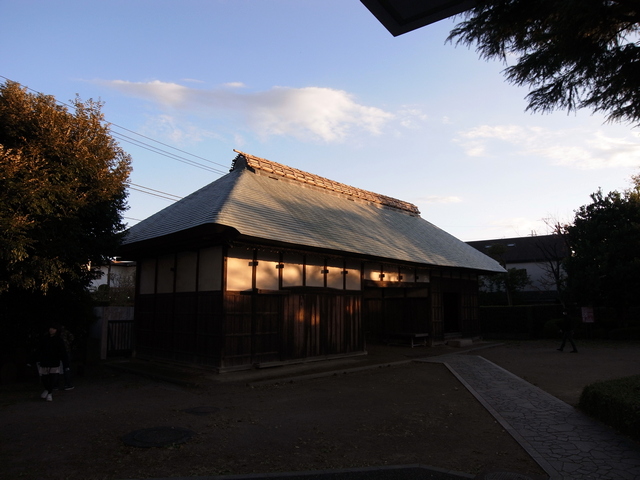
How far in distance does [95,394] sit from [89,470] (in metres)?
5.26

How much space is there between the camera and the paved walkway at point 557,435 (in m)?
5.00

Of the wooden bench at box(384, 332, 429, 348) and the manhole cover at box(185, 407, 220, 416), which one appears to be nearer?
the manhole cover at box(185, 407, 220, 416)

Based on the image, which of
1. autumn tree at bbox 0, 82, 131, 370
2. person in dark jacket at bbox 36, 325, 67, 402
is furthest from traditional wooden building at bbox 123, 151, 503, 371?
person in dark jacket at bbox 36, 325, 67, 402

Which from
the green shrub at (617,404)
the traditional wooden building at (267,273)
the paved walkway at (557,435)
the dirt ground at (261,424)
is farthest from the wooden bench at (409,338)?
the green shrub at (617,404)

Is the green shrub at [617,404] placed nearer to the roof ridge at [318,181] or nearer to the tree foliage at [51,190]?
the tree foliage at [51,190]

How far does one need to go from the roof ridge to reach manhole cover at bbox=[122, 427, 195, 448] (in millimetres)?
11438

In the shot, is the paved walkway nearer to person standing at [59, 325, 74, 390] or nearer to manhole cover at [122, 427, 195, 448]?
manhole cover at [122, 427, 195, 448]

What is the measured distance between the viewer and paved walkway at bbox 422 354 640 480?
500cm

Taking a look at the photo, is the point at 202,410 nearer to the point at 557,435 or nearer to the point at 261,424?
the point at 261,424

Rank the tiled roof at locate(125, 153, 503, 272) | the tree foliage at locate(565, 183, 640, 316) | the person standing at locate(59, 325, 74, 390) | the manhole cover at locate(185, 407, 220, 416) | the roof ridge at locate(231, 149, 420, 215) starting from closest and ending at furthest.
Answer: the manhole cover at locate(185, 407, 220, 416) → the person standing at locate(59, 325, 74, 390) → the tiled roof at locate(125, 153, 503, 272) → the roof ridge at locate(231, 149, 420, 215) → the tree foliage at locate(565, 183, 640, 316)

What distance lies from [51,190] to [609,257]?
78.1ft

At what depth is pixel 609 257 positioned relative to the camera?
2173 centimetres

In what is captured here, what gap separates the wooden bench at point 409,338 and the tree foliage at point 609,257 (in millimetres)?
9521

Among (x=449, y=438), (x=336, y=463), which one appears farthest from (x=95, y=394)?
(x=449, y=438)
